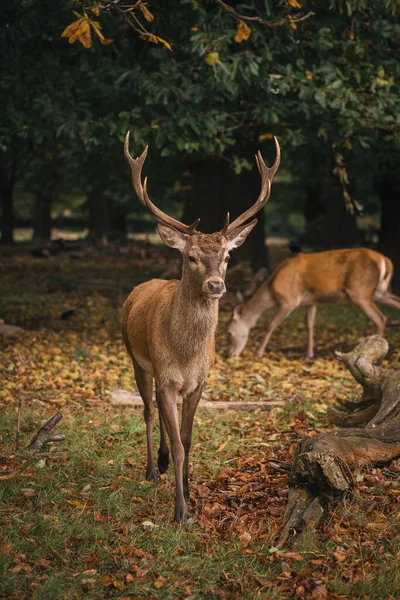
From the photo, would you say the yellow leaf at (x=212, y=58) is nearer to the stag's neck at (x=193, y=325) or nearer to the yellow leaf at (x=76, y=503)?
the stag's neck at (x=193, y=325)

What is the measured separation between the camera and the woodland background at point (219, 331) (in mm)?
4367

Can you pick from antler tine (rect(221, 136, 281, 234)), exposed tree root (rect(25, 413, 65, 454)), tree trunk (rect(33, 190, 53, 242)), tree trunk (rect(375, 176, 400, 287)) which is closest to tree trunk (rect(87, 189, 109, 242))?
tree trunk (rect(33, 190, 53, 242))

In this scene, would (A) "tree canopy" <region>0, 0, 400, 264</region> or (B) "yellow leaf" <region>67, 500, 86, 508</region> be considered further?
(A) "tree canopy" <region>0, 0, 400, 264</region>

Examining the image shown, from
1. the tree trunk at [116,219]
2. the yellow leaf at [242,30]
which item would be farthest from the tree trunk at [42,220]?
the yellow leaf at [242,30]

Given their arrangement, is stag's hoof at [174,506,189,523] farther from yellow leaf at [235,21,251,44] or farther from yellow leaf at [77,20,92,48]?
yellow leaf at [235,21,251,44]

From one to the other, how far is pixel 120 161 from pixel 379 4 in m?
9.01

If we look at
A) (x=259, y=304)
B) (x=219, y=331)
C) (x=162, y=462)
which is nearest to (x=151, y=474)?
(x=162, y=462)

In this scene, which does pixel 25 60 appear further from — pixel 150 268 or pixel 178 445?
pixel 150 268

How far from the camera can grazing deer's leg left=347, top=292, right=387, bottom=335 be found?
11312 mm

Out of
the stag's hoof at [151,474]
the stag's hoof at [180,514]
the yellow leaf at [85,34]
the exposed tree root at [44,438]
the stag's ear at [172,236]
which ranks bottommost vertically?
the stag's hoof at [151,474]

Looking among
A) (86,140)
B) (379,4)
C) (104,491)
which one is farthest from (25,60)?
(104,491)

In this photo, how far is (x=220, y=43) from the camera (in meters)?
9.31

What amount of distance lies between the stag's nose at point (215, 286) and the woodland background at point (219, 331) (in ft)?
4.50

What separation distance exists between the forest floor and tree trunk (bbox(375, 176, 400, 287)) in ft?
21.1
